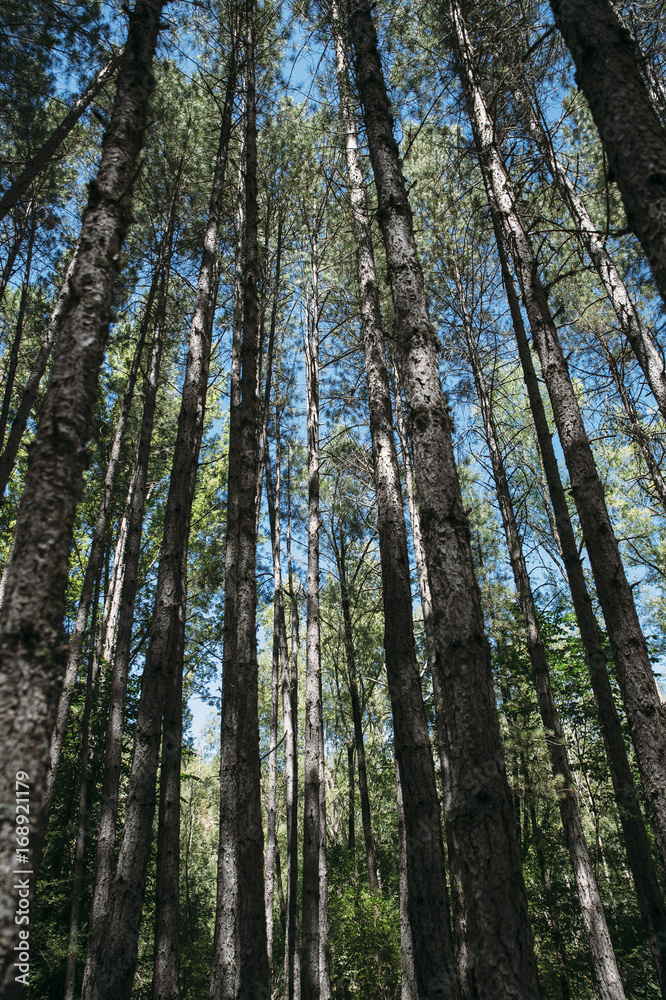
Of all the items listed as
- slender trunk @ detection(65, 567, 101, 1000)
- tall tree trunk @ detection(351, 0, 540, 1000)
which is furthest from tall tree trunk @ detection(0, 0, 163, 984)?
slender trunk @ detection(65, 567, 101, 1000)

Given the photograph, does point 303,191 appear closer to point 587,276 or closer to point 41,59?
point 41,59

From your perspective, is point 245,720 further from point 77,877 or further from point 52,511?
point 77,877

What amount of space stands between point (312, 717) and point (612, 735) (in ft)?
13.9

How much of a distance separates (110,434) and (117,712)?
856cm

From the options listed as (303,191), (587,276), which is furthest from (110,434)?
(587,276)

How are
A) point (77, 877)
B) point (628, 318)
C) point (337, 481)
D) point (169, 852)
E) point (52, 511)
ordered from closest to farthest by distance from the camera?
1. point (52, 511)
2. point (169, 852)
3. point (77, 877)
4. point (628, 318)
5. point (337, 481)

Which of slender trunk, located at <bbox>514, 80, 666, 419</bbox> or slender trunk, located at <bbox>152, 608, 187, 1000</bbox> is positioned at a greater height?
slender trunk, located at <bbox>514, 80, 666, 419</bbox>

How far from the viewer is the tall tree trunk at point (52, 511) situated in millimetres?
1804

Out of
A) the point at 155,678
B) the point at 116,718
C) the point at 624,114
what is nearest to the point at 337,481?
the point at 116,718

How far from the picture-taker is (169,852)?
5629 millimetres

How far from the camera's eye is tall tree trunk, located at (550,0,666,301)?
2.39 meters

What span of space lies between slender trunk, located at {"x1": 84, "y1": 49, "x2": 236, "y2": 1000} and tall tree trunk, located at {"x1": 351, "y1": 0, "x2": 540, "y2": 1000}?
2.28 m

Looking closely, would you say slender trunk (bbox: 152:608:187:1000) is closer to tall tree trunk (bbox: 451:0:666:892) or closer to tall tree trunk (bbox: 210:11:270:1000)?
tall tree trunk (bbox: 210:11:270:1000)

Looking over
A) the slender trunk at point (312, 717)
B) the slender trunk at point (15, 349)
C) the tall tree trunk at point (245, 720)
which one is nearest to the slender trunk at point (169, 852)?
the tall tree trunk at point (245, 720)
